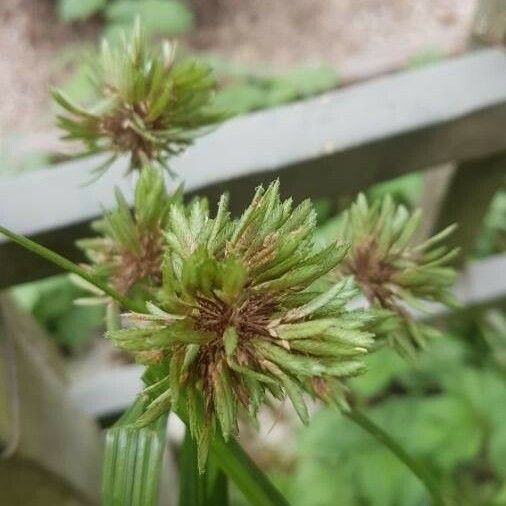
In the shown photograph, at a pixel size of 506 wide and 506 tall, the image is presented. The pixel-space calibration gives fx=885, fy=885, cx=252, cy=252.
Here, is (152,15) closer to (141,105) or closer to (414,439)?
(414,439)

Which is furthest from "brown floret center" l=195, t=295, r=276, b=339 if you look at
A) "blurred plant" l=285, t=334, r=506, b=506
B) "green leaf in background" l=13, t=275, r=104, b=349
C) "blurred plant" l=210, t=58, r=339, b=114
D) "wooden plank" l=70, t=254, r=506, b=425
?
"blurred plant" l=210, t=58, r=339, b=114

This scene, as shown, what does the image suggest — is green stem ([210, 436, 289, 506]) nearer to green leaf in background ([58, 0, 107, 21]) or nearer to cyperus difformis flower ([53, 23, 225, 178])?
cyperus difformis flower ([53, 23, 225, 178])

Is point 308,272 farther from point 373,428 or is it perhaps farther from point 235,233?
point 373,428

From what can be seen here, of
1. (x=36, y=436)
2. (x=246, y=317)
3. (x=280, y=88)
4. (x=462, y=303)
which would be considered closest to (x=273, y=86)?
(x=280, y=88)

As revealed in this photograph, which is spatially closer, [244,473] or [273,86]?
[244,473]

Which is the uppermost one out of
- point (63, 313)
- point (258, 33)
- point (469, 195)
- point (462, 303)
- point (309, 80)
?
point (258, 33)

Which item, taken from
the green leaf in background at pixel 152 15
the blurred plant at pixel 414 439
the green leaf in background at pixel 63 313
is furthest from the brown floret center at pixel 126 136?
the green leaf in background at pixel 152 15

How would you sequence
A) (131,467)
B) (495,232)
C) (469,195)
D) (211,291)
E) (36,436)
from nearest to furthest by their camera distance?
(211,291) < (131,467) < (36,436) < (469,195) < (495,232)
